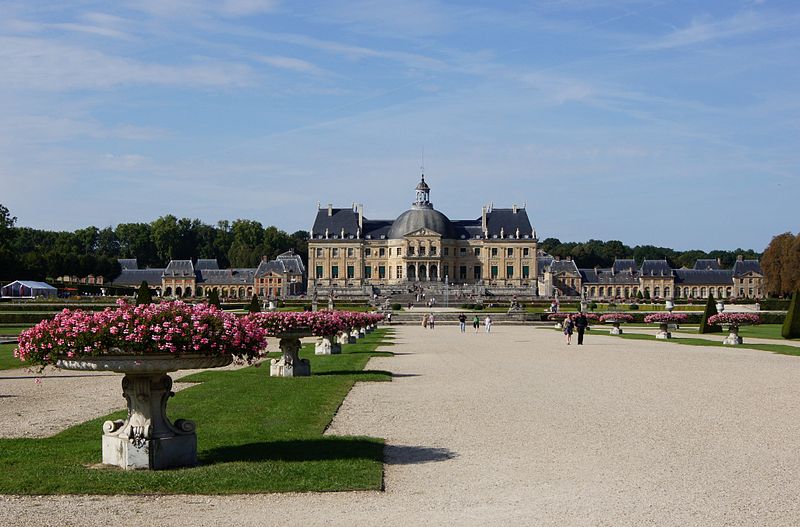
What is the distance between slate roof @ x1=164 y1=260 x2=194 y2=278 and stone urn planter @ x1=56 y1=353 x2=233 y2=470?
368ft

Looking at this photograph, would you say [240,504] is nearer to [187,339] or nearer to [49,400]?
[187,339]

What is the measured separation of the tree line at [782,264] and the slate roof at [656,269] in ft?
118

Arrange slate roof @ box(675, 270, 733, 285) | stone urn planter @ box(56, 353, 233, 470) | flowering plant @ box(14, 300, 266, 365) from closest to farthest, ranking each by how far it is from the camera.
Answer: flowering plant @ box(14, 300, 266, 365) < stone urn planter @ box(56, 353, 233, 470) < slate roof @ box(675, 270, 733, 285)

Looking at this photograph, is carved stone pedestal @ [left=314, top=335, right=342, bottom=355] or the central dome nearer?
carved stone pedestal @ [left=314, top=335, right=342, bottom=355]

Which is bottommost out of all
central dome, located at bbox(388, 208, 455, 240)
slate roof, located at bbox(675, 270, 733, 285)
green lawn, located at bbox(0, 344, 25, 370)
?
green lawn, located at bbox(0, 344, 25, 370)

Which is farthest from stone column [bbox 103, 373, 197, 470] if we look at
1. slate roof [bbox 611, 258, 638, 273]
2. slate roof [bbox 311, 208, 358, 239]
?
slate roof [bbox 611, 258, 638, 273]

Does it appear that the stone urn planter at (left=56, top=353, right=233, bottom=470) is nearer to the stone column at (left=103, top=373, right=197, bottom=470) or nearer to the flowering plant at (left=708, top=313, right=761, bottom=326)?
the stone column at (left=103, top=373, right=197, bottom=470)

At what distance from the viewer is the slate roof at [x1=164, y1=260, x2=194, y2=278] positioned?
11844 cm

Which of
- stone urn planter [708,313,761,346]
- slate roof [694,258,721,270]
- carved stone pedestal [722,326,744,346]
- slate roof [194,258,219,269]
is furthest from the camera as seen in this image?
slate roof [694,258,721,270]

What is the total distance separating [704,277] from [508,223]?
29.0 metres

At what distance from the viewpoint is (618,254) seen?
156000mm

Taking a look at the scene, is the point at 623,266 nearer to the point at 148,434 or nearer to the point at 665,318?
the point at 665,318

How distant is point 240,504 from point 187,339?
5.45ft

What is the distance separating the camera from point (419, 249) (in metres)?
107
